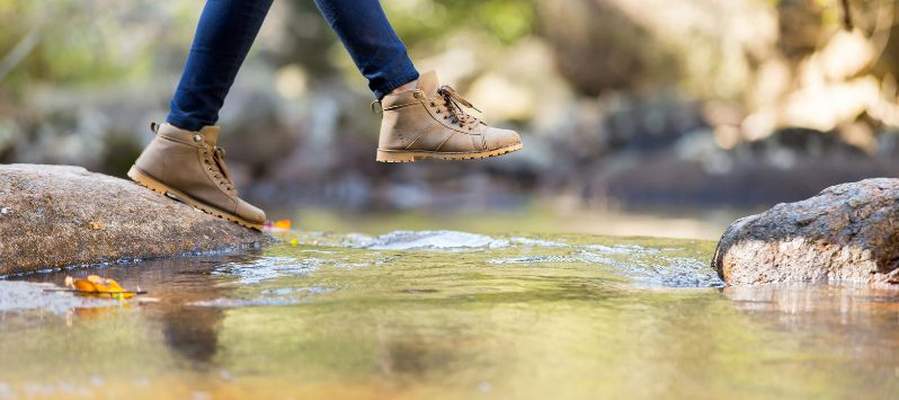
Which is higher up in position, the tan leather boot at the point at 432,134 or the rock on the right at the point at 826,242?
the tan leather boot at the point at 432,134

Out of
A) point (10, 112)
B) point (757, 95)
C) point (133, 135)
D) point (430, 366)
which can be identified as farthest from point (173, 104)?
point (757, 95)

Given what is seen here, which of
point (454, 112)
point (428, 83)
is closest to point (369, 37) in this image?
point (428, 83)

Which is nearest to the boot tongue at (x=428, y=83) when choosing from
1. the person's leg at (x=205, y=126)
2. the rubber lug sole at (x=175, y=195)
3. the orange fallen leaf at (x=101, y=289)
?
the person's leg at (x=205, y=126)

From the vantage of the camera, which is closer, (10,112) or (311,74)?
(10,112)

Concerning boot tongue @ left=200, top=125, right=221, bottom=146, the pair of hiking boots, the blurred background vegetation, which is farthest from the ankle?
the blurred background vegetation

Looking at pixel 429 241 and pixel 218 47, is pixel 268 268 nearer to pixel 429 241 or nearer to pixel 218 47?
pixel 218 47

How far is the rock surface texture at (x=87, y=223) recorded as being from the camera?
120 inches

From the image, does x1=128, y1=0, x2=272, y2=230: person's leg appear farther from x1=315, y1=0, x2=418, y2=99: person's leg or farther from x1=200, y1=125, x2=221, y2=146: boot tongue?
x1=315, y1=0, x2=418, y2=99: person's leg

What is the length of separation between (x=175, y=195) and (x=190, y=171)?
13 cm

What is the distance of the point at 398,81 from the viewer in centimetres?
310

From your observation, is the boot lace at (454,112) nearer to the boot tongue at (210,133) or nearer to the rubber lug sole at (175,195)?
the boot tongue at (210,133)

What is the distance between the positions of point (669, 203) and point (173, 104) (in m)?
9.30

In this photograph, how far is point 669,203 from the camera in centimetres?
1208

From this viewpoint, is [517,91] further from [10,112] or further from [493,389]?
[493,389]
